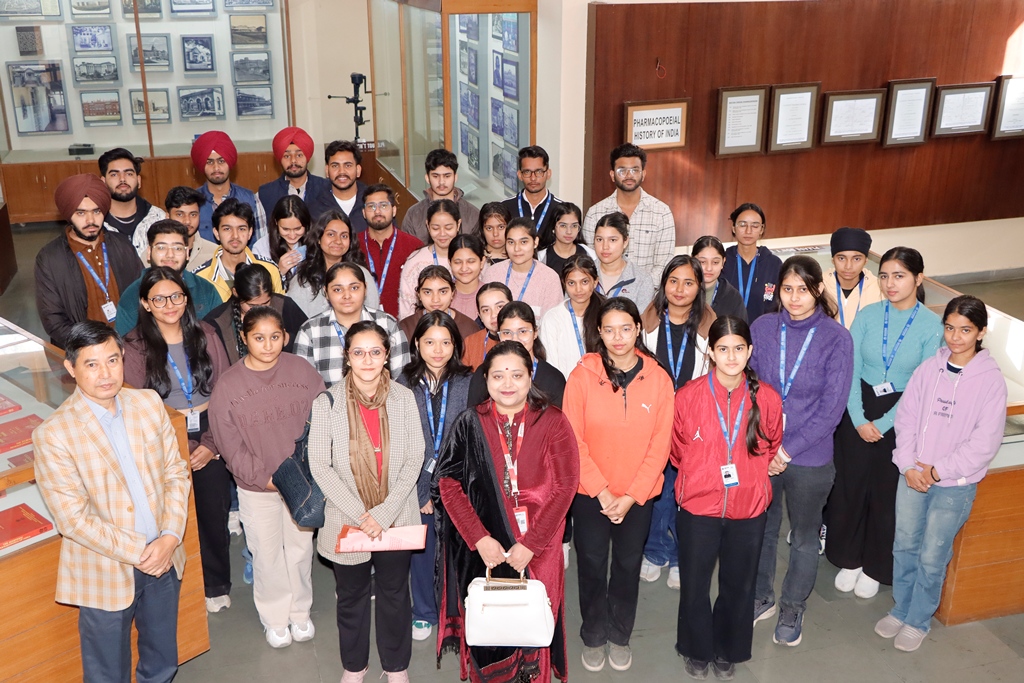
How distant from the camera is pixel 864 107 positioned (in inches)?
318

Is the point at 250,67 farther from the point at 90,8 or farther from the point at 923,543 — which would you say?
the point at 923,543

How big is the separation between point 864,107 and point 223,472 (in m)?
6.37

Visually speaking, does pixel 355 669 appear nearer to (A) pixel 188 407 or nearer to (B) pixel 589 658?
(B) pixel 589 658

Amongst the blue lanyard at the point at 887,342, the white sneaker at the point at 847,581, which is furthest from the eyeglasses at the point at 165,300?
the white sneaker at the point at 847,581

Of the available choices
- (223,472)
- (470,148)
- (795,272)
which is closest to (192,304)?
(223,472)

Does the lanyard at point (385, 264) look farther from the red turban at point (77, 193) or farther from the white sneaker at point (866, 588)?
the white sneaker at point (866, 588)

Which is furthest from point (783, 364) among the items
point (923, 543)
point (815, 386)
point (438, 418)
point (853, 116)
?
point (853, 116)

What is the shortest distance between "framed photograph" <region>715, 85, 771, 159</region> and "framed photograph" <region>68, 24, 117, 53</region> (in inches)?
284

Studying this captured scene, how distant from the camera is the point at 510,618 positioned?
11.4ft

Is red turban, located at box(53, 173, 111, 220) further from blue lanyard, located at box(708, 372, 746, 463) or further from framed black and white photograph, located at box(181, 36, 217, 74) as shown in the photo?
framed black and white photograph, located at box(181, 36, 217, 74)

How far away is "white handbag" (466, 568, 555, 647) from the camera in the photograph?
3.48 metres

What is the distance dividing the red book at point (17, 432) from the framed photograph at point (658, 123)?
4825 mm

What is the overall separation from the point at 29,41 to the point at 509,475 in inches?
375

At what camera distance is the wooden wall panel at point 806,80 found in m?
7.13
